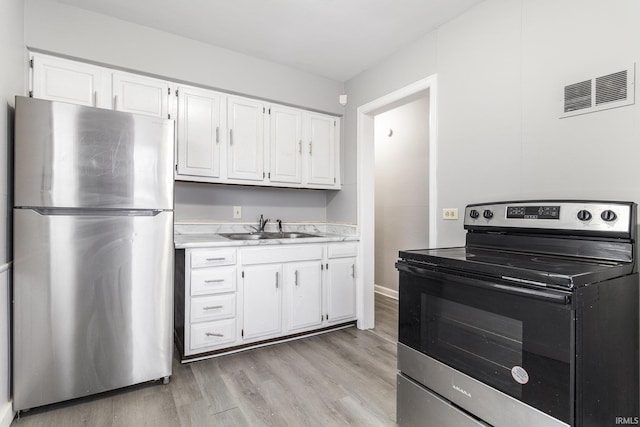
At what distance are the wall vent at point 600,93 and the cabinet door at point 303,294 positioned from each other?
2056mm

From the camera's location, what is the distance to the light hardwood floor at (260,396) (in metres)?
1.72

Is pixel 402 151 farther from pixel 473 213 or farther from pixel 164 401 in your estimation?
pixel 164 401

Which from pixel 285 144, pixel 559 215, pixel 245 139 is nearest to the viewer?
pixel 559 215

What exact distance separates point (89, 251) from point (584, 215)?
245 cm

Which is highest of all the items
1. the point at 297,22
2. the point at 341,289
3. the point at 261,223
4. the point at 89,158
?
the point at 297,22

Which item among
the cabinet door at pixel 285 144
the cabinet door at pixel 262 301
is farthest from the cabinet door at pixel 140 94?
the cabinet door at pixel 262 301

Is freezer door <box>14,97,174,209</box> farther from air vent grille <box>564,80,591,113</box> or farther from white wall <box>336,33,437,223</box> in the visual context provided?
air vent grille <box>564,80,591,113</box>

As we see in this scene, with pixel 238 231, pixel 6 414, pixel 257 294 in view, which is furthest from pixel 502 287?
pixel 238 231

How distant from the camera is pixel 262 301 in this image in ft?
8.61

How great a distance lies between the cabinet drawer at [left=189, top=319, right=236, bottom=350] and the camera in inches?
93.0

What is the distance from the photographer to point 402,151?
4.11 meters

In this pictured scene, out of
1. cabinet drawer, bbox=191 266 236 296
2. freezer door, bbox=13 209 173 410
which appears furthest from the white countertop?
freezer door, bbox=13 209 173 410

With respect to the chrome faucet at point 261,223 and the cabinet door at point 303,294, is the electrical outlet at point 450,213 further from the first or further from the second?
the chrome faucet at point 261,223

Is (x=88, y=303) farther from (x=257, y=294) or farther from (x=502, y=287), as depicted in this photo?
(x=502, y=287)
